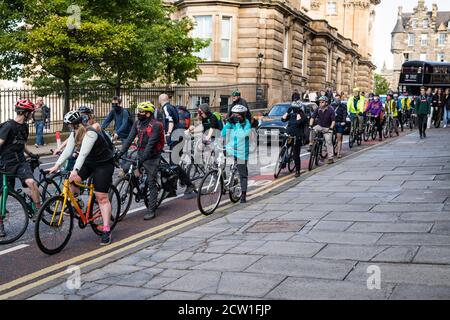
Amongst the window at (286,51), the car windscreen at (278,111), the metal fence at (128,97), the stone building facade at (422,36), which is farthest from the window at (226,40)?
the stone building facade at (422,36)

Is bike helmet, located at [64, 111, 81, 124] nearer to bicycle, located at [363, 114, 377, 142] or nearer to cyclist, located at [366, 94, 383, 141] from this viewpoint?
bicycle, located at [363, 114, 377, 142]

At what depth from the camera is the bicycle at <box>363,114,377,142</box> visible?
22.5 metres

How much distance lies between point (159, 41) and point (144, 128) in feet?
60.3

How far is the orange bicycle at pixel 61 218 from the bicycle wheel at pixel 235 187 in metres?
3.15

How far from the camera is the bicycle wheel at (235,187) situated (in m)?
10.5

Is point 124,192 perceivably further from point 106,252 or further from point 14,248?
point 14,248

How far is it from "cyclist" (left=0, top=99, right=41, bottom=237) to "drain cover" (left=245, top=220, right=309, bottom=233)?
10.9ft

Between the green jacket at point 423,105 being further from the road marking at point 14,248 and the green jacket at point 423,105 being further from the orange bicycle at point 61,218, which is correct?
the road marking at point 14,248

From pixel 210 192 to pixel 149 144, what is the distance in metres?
1.46

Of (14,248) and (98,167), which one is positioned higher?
(98,167)

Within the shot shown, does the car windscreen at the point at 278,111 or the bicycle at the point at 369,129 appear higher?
the car windscreen at the point at 278,111

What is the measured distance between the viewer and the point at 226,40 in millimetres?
37625

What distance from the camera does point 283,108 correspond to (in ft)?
76.6

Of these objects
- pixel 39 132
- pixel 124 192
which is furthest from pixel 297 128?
pixel 39 132
